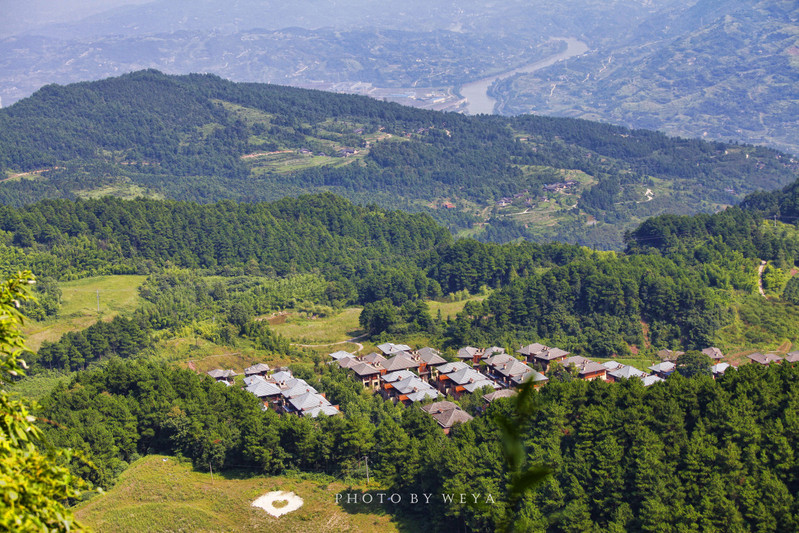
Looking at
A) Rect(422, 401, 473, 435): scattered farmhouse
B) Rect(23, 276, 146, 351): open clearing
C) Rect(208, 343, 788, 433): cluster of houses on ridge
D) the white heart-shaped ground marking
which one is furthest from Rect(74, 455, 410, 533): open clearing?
Rect(23, 276, 146, 351): open clearing

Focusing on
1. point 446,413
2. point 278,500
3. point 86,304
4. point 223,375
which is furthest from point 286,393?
point 86,304

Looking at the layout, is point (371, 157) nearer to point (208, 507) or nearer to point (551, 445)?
point (551, 445)

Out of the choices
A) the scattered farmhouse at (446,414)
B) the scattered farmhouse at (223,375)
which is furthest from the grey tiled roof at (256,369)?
the scattered farmhouse at (446,414)

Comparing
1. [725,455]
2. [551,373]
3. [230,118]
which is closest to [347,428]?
[725,455]

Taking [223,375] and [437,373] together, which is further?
[437,373]

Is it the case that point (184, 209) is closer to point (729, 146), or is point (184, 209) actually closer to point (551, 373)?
point (551, 373)

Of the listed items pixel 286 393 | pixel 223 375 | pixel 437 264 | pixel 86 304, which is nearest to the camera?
pixel 286 393
